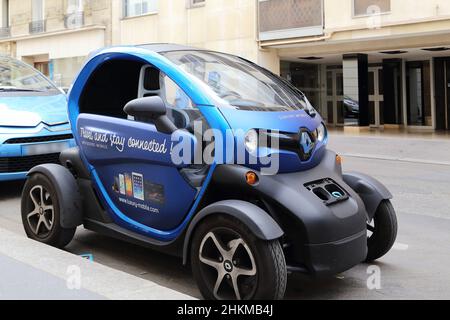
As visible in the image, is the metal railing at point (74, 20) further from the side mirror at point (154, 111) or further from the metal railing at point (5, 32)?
the side mirror at point (154, 111)

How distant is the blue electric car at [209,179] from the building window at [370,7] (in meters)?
13.2

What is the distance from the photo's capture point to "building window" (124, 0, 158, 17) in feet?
79.2

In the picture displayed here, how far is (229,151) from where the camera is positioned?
3.63 m

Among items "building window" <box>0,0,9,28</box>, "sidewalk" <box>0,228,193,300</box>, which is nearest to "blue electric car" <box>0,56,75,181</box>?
"sidewalk" <box>0,228,193,300</box>

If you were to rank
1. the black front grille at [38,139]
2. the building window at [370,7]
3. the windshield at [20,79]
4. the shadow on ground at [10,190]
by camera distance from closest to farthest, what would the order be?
the black front grille at [38,139], the shadow on ground at [10,190], the windshield at [20,79], the building window at [370,7]

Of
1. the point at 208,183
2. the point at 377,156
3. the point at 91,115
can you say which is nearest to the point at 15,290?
the point at 208,183

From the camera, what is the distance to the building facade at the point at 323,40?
1686 centimetres

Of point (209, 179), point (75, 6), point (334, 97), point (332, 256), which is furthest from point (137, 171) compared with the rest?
point (75, 6)

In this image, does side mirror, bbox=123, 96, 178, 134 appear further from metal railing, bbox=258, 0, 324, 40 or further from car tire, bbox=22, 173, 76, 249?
metal railing, bbox=258, 0, 324, 40

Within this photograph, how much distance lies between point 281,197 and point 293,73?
1954cm

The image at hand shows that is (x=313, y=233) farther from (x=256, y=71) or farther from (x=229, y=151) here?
(x=256, y=71)

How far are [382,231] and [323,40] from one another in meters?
14.4

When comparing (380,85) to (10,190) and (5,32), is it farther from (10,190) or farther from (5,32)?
(5,32)

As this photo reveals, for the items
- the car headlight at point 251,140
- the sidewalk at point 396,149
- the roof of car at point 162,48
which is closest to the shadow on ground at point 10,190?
the roof of car at point 162,48
